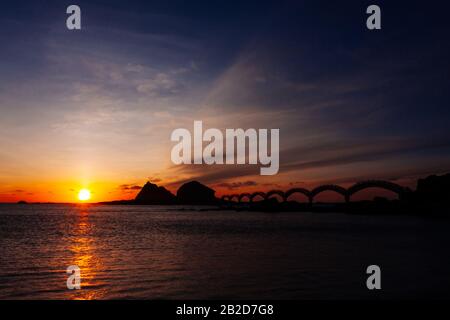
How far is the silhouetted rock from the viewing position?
505 ft

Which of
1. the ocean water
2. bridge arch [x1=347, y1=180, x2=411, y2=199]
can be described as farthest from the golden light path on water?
bridge arch [x1=347, y1=180, x2=411, y2=199]

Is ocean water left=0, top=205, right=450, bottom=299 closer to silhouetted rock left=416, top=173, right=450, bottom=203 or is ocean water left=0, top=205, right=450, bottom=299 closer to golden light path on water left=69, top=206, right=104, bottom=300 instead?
golden light path on water left=69, top=206, right=104, bottom=300

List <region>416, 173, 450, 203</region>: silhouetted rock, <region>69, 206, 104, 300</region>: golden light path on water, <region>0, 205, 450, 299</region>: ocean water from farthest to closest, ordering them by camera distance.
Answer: <region>416, 173, 450, 203</region>: silhouetted rock → <region>0, 205, 450, 299</region>: ocean water → <region>69, 206, 104, 300</region>: golden light path on water

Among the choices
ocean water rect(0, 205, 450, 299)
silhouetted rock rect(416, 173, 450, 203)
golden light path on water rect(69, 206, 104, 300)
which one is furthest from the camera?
silhouetted rock rect(416, 173, 450, 203)

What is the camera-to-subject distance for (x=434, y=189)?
524 ft

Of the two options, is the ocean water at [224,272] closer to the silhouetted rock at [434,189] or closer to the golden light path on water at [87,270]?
the golden light path on water at [87,270]

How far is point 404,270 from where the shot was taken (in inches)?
1031

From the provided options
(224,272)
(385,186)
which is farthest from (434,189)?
(224,272)

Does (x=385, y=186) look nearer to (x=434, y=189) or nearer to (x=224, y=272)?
(x=434, y=189)

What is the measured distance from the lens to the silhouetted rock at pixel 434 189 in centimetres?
15401
